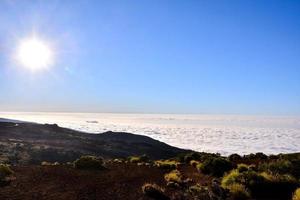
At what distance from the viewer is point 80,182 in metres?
20.3

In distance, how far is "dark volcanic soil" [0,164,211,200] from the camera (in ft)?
56.6

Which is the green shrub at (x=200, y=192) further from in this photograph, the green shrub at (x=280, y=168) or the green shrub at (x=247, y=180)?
the green shrub at (x=280, y=168)

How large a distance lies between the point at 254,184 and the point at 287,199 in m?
1.71

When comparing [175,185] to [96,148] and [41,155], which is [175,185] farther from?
[96,148]

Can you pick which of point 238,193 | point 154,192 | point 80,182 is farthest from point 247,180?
point 80,182

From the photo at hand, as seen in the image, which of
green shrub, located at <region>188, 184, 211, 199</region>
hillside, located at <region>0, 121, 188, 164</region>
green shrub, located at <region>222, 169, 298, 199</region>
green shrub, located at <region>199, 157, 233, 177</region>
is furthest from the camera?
hillside, located at <region>0, 121, 188, 164</region>

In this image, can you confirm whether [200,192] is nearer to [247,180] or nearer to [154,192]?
[154,192]

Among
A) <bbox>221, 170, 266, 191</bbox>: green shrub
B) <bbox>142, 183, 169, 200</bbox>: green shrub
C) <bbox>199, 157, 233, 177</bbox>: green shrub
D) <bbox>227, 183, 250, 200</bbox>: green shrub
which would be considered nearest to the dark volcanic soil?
<bbox>142, 183, 169, 200</bbox>: green shrub

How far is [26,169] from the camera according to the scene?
79.7 ft

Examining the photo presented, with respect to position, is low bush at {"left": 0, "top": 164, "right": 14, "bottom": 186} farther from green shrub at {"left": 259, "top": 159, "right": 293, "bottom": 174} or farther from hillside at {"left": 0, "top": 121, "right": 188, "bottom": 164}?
hillside at {"left": 0, "top": 121, "right": 188, "bottom": 164}

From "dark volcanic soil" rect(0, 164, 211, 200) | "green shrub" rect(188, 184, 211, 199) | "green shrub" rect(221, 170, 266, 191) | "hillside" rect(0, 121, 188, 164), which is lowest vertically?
"hillside" rect(0, 121, 188, 164)

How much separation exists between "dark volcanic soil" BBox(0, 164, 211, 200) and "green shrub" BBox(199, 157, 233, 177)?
0.77 metres

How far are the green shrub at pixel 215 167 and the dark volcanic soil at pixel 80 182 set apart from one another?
77 cm

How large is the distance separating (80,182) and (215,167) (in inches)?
364
